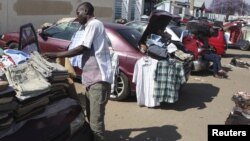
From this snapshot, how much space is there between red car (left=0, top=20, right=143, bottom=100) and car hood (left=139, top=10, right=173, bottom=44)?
185 mm

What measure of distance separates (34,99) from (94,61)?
116 cm

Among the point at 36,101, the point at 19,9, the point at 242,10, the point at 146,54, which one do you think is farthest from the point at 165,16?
the point at 242,10

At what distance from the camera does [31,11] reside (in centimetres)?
1666

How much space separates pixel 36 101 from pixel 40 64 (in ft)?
1.68

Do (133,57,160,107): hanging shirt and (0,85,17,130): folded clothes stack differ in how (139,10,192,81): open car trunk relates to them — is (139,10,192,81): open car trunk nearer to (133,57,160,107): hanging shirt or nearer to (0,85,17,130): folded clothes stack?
(133,57,160,107): hanging shirt

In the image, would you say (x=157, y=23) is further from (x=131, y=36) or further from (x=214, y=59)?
(x=214, y=59)

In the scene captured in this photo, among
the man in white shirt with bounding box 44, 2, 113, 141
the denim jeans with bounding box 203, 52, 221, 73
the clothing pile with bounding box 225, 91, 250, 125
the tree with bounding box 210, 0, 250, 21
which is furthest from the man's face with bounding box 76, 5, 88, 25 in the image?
the tree with bounding box 210, 0, 250, 21

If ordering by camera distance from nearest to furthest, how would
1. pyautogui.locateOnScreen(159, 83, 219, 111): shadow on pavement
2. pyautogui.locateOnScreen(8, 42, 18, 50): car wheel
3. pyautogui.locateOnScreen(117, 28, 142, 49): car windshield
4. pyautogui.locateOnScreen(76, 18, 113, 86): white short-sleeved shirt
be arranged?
pyautogui.locateOnScreen(76, 18, 113, 86): white short-sleeved shirt → pyautogui.locateOnScreen(159, 83, 219, 111): shadow on pavement → pyautogui.locateOnScreen(117, 28, 142, 49): car windshield → pyautogui.locateOnScreen(8, 42, 18, 50): car wheel

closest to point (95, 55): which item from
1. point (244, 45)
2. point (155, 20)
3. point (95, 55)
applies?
point (95, 55)

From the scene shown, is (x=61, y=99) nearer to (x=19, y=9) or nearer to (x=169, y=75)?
(x=169, y=75)

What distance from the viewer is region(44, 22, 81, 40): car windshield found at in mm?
8657

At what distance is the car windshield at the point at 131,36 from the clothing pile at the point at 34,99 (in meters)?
4.03

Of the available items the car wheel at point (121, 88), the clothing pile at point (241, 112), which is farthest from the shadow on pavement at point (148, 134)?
the car wheel at point (121, 88)

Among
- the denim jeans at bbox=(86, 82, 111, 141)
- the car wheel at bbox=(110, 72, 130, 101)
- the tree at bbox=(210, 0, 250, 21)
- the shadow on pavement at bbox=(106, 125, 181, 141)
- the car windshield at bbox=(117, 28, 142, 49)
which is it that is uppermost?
the tree at bbox=(210, 0, 250, 21)
